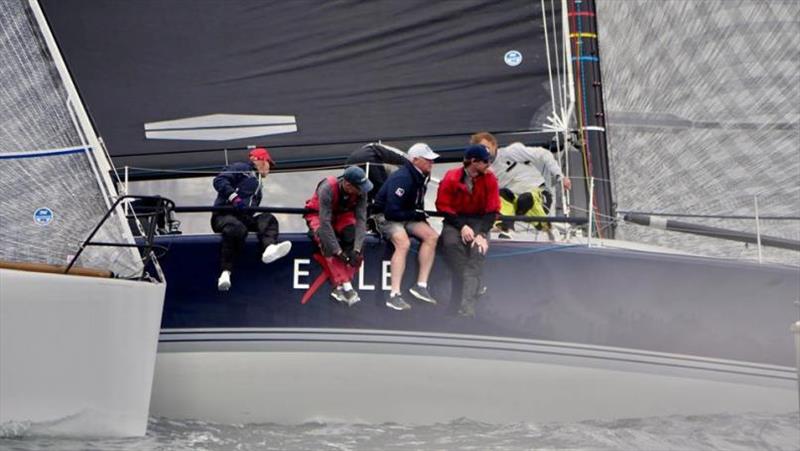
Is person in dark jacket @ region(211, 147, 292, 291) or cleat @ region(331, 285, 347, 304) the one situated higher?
person in dark jacket @ region(211, 147, 292, 291)

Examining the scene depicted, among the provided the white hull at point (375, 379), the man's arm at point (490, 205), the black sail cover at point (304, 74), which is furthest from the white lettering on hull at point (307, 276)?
the black sail cover at point (304, 74)

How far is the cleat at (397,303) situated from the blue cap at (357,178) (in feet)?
1.96

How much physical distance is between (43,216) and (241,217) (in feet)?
3.54

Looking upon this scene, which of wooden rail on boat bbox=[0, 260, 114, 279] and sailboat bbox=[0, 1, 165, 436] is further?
wooden rail on boat bbox=[0, 260, 114, 279]

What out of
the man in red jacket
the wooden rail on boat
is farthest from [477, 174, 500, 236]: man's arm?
the wooden rail on boat

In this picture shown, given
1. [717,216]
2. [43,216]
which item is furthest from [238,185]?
[717,216]

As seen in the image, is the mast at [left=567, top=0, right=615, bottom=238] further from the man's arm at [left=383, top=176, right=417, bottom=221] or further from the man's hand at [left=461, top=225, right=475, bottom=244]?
the man's arm at [left=383, top=176, right=417, bottom=221]

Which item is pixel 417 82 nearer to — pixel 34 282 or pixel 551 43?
pixel 551 43

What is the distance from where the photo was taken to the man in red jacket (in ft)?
23.4

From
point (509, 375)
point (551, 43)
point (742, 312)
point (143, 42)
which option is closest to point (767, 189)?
point (742, 312)

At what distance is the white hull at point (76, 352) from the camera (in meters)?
5.98

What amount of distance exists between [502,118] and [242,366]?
2.14 m

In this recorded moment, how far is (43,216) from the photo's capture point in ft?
21.3

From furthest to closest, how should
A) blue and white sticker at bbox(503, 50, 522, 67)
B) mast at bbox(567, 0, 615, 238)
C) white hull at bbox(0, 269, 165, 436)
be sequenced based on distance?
blue and white sticker at bbox(503, 50, 522, 67), mast at bbox(567, 0, 615, 238), white hull at bbox(0, 269, 165, 436)
